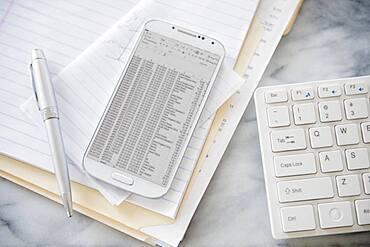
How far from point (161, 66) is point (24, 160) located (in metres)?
0.18

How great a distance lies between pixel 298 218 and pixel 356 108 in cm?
12

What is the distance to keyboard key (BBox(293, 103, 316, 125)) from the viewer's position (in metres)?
0.56

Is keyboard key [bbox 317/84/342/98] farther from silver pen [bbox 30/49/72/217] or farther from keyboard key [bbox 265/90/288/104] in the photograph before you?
silver pen [bbox 30/49/72/217]

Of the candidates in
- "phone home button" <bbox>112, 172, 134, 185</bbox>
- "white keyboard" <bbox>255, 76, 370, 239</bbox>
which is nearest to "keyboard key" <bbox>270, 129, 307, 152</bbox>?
"white keyboard" <bbox>255, 76, 370, 239</bbox>

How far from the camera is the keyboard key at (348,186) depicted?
542 mm

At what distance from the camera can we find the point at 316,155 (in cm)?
55

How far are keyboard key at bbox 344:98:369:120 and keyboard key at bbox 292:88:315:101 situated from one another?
35 millimetres

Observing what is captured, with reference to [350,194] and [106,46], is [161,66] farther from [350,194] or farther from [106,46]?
[350,194]

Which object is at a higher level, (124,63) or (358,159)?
(124,63)

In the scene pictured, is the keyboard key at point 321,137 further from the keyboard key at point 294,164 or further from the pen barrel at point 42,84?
the pen barrel at point 42,84

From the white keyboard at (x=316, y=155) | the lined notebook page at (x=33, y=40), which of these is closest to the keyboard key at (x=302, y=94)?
the white keyboard at (x=316, y=155)

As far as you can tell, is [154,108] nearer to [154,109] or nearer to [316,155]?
[154,109]

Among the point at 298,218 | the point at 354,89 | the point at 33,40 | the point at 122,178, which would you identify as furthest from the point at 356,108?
the point at 33,40

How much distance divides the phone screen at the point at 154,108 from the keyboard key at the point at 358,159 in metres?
0.16
